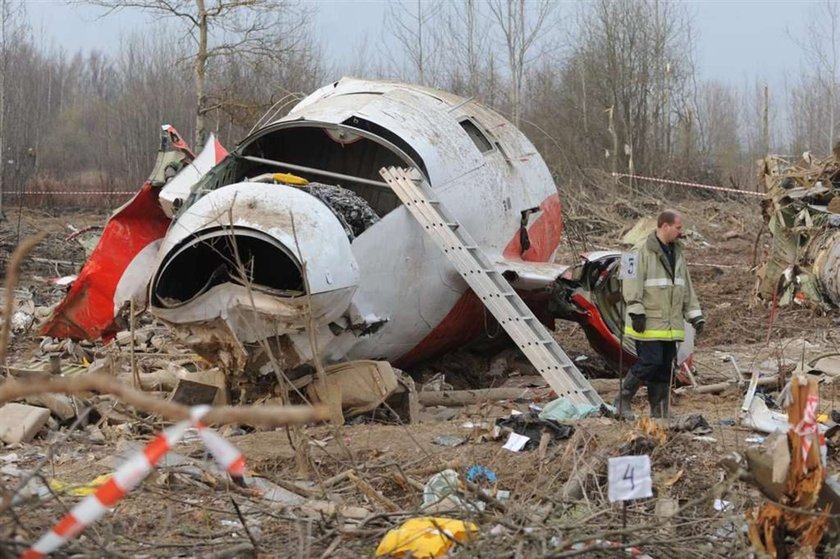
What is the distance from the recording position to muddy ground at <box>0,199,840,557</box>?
165 inches

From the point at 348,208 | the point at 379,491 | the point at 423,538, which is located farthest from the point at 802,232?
the point at 423,538

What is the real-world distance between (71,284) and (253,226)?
143 inches

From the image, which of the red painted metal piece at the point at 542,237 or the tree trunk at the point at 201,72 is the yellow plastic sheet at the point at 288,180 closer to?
the red painted metal piece at the point at 542,237

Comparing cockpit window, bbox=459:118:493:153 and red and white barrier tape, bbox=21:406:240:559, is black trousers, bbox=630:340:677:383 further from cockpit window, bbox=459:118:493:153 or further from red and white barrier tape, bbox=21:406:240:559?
red and white barrier tape, bbox=21:406:240:559

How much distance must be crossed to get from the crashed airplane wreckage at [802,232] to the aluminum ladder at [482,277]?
5.98 m

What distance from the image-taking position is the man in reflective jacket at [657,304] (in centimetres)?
752

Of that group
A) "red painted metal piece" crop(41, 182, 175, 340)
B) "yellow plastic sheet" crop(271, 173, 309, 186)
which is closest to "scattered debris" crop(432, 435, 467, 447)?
"yellow plastic sheet" crop(271, 173, 309, 186)

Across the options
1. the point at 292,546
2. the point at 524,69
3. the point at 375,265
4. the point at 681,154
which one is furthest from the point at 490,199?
the point at 681,154

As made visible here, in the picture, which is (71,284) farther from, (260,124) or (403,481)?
(403,481)

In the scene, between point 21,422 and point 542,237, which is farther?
point 542,237

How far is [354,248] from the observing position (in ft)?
24.7

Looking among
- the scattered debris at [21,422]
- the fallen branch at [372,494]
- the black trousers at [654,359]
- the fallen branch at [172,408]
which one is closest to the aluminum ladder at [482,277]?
the black trousers at [654,359]

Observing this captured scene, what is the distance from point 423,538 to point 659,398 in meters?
3.89

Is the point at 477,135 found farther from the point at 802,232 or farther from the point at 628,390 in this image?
the point at 802,232
